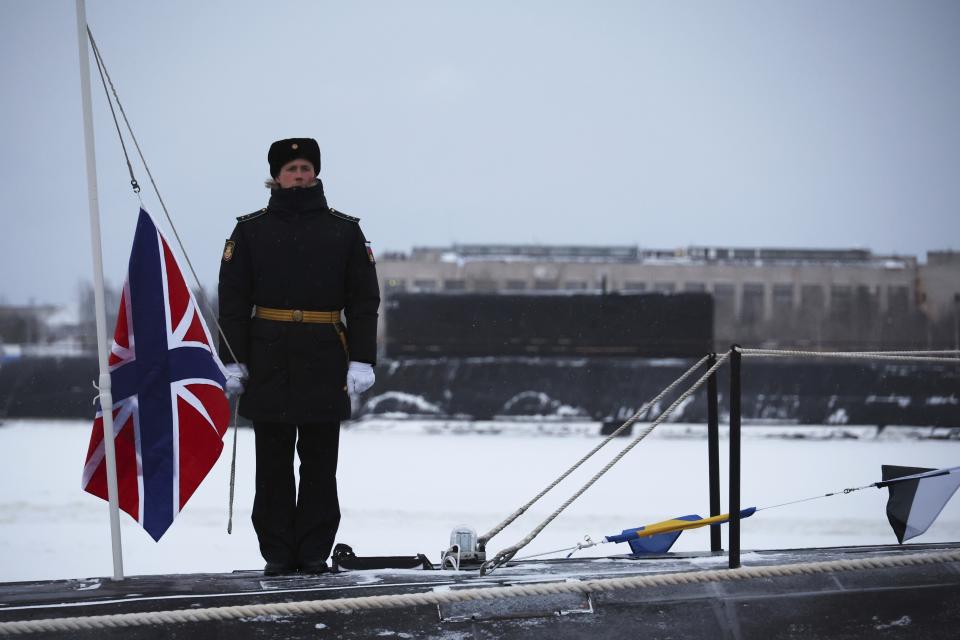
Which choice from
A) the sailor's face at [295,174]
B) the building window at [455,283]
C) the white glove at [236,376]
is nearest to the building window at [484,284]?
the building window at [455,283]

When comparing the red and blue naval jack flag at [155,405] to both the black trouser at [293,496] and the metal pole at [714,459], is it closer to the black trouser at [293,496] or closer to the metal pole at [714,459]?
the black trouser at [293,496]

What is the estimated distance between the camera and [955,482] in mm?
3654

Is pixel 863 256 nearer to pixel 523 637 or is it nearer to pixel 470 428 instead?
pixel 470 428

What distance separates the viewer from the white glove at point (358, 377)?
373cm

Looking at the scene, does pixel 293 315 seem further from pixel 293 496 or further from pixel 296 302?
pixel 293 496

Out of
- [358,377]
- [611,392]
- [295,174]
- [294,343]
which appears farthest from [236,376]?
[611,392]

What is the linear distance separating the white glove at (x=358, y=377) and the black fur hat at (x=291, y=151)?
864 millimetres

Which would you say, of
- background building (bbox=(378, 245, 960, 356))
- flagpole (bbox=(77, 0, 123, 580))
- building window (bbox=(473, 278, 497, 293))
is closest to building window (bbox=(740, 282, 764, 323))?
background building (bbox=(378, 245, 960, 356))

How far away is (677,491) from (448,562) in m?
4.89

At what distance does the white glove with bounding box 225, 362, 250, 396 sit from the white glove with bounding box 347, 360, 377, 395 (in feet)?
1.36

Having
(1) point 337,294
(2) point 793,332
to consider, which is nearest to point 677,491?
(1) point 337,294

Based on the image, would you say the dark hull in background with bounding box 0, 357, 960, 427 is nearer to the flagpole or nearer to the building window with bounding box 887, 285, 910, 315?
the flagpole

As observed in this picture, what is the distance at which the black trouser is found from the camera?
12.1 feet

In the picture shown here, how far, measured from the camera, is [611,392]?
571 inches
